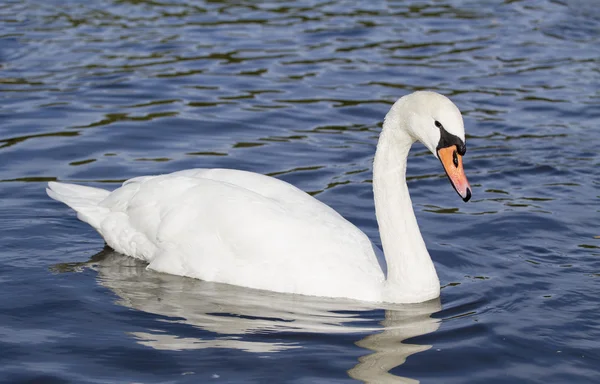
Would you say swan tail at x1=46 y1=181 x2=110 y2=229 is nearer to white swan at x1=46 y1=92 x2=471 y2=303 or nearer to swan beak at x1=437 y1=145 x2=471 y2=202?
white swan at x1=46 y1=92 x2=471 y2=303

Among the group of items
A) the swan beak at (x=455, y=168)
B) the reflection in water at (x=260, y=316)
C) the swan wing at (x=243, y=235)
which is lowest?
the reflection in water at (x=260, y=316)

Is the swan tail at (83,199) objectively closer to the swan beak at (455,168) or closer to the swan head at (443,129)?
the swan head at (443,129)

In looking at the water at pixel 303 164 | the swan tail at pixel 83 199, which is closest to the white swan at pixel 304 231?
the water at pixel 303 164

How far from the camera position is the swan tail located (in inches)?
326

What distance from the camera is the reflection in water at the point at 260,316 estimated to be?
6.41m

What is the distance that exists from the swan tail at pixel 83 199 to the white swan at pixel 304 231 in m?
0.45

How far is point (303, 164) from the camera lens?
35.1 ft

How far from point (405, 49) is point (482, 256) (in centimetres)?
729

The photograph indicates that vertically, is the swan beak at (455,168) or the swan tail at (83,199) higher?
the swan beak at (455,168)

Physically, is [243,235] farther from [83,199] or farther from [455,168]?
[83,199]

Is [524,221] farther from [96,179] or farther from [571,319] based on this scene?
[96,179]

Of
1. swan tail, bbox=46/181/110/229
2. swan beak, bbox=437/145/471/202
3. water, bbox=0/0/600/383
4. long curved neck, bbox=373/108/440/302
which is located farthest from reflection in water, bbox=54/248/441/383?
swan beak, bbox=437/145/471/202

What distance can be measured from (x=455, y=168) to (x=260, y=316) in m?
1.53

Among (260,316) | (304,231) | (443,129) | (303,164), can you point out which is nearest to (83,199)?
(304,231)
